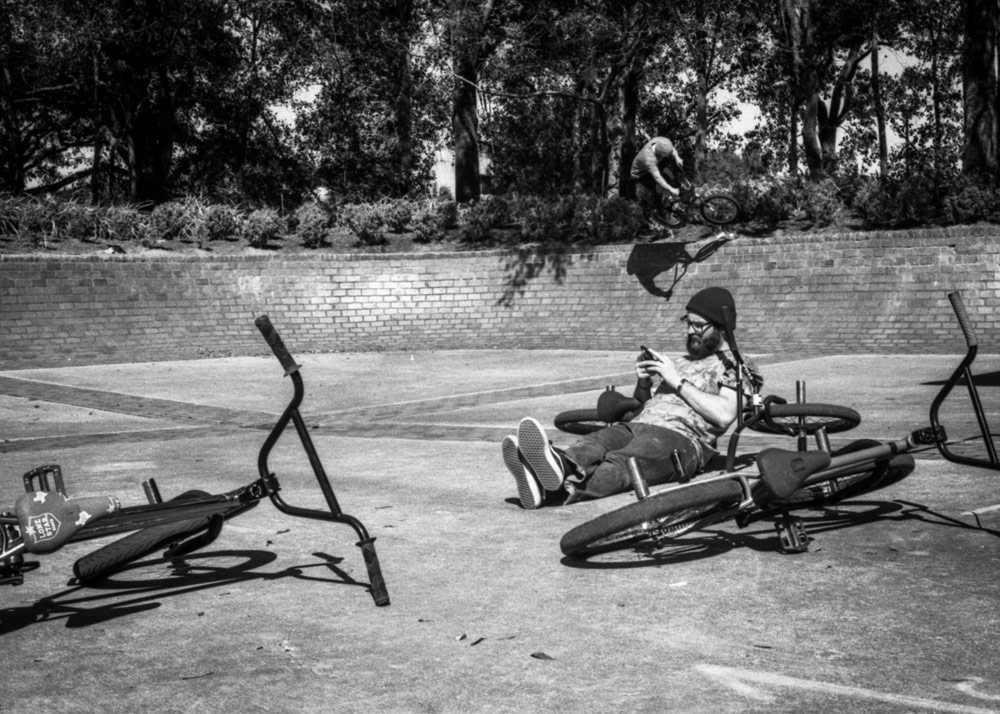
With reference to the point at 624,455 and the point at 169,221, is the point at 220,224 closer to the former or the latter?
the point at 169,221

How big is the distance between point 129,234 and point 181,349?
3790mm

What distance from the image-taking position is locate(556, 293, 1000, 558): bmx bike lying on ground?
14.0 feet

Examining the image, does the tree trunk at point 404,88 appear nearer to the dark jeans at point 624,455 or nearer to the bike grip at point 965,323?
the dark jeans at point 624,455

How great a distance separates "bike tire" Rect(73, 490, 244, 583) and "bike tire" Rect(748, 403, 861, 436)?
267 cm

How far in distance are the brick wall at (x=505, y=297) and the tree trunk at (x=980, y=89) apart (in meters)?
4.13

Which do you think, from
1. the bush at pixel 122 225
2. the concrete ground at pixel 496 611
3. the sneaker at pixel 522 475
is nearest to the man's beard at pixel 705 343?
the concrete ground at pixel 496 611

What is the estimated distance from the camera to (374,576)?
13.7 ft

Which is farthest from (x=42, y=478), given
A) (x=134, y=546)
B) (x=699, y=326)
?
(x=699, y=326)

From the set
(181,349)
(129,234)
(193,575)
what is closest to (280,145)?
(129,234)

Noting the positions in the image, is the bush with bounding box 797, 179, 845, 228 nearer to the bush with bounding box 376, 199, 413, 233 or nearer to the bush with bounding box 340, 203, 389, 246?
the bush with bounding box 376, 199, 413, 233

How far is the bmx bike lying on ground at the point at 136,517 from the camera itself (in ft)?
12.7


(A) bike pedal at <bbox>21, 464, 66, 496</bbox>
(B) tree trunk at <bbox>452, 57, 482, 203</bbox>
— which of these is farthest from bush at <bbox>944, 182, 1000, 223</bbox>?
(A) bike pedal at <bbox>21, 464, 66, 496</bbox>

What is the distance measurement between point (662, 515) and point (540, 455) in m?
1.40

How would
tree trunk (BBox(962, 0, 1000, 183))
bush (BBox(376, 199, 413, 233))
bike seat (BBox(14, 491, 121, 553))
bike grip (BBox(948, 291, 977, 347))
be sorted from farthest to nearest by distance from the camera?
bush (BBox(376, 199, 413, 233)) → tree trunk (BBox(962, 0, 1000, 183)) → bike grip (BBox(948, 291, 977, 347)) → bike seat (BBox(14, 491, 121, 553))
